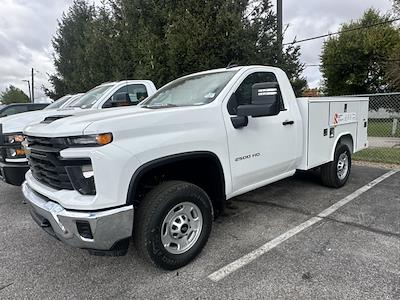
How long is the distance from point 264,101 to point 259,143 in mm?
674

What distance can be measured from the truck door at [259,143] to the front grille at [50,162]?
1637mm

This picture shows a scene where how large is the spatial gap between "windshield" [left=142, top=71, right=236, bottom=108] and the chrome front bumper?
5.00 feet

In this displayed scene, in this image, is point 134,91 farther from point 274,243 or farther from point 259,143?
point 274,243

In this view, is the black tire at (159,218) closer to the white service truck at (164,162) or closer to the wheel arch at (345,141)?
the white service truck at (164,162)

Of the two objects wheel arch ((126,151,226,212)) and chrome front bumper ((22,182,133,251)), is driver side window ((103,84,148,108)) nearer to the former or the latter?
wheel arch ((126,151,226,212))

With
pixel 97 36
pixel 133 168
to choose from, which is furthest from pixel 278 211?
pixel 97 36

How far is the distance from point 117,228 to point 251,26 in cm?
806

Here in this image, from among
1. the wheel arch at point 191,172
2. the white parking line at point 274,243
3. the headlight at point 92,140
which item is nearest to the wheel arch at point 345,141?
the white parking line at point 274,243

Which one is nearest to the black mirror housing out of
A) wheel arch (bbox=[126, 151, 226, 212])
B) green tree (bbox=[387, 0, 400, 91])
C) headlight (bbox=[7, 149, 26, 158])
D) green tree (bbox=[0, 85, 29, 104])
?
headlight (bbox=[7, 149, 26, 158])

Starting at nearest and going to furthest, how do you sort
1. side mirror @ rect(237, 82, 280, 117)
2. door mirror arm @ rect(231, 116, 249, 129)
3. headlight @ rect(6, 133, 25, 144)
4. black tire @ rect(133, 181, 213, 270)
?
black tire @ rect(133, 181, 213, 270), side mirror @ rect(237, 82, 280, 117), door mirror arm @ rect(231, 116, 249, 129), headlight @ rect(6, 133, 25, 144)

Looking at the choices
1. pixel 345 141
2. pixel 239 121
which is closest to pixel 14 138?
pixel 239 121

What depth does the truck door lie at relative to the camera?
3.54 meters

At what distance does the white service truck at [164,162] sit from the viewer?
2590 millimetres

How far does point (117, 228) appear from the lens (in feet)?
8.66
